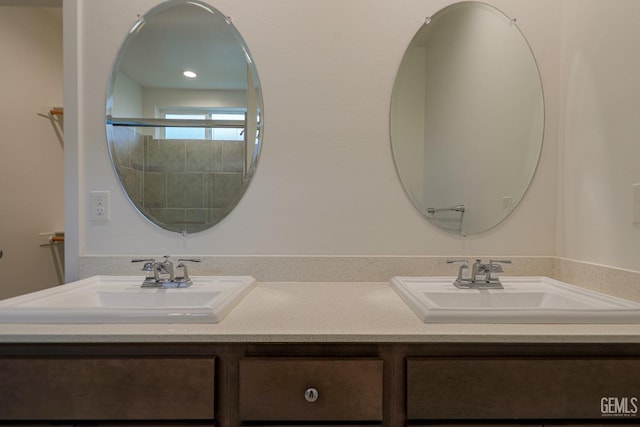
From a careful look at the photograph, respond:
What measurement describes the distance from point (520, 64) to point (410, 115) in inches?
20.1

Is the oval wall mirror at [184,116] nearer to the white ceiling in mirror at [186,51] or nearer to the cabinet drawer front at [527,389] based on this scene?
the white ceiling in mirror at [186,51]

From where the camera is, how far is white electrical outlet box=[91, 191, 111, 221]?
50.7 inches

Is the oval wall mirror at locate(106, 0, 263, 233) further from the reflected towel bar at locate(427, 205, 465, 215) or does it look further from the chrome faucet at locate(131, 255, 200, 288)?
the reflected towel bar at locate(427, 205, 465, 215)

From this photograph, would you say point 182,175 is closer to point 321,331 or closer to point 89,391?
point 89,391

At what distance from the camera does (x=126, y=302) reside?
1.12m

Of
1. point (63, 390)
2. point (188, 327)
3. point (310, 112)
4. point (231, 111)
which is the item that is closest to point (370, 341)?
point (188, 327)

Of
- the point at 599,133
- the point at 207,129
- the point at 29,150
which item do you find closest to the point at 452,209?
the point at 599,133

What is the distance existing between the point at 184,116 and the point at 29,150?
138cm

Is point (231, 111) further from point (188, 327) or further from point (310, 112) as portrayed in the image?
point (188, 327)

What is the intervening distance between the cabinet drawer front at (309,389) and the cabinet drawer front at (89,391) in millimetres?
134

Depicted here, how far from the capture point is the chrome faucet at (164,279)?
3.73ft

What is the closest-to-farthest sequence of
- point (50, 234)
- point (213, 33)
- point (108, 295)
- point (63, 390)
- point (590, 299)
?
point (63, 390) < point (590, 299) < point (108, 295) < point (213, 33) < point (50, 234)

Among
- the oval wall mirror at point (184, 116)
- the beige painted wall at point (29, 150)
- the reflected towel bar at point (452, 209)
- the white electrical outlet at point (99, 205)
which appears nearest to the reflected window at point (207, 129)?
the oval wall mirror at point (184, 116)

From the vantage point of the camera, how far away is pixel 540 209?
4.36ft
